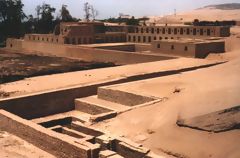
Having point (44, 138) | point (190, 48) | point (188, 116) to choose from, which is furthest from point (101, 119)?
point (190, 48)

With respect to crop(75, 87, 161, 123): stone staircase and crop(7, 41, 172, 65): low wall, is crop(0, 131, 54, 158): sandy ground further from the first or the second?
crop(7, 41, 172, 65): low wall

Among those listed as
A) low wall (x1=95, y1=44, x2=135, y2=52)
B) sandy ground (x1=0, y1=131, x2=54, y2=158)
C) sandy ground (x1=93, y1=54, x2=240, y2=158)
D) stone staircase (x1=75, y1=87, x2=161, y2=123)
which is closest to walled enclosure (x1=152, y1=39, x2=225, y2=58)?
low wall (x1=95, y1=44, x2=135, y2=52)

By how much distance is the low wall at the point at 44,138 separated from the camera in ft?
30.2

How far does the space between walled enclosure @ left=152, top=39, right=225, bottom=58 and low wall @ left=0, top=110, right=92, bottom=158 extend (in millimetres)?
15143

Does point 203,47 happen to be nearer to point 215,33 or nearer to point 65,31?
point 215,33

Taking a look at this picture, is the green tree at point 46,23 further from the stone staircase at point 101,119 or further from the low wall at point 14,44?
the stone staircase at point 101,119

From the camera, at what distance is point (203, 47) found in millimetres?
25234

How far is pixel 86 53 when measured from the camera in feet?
105

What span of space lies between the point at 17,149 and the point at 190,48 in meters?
16.5

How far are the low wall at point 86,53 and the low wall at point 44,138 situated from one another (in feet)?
48.2

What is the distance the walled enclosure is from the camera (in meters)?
25.0

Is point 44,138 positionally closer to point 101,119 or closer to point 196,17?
point 101,119

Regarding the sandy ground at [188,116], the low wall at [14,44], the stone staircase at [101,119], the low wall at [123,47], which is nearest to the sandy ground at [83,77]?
the stone staircase at [101,119]

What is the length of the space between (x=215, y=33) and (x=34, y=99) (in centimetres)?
2141
